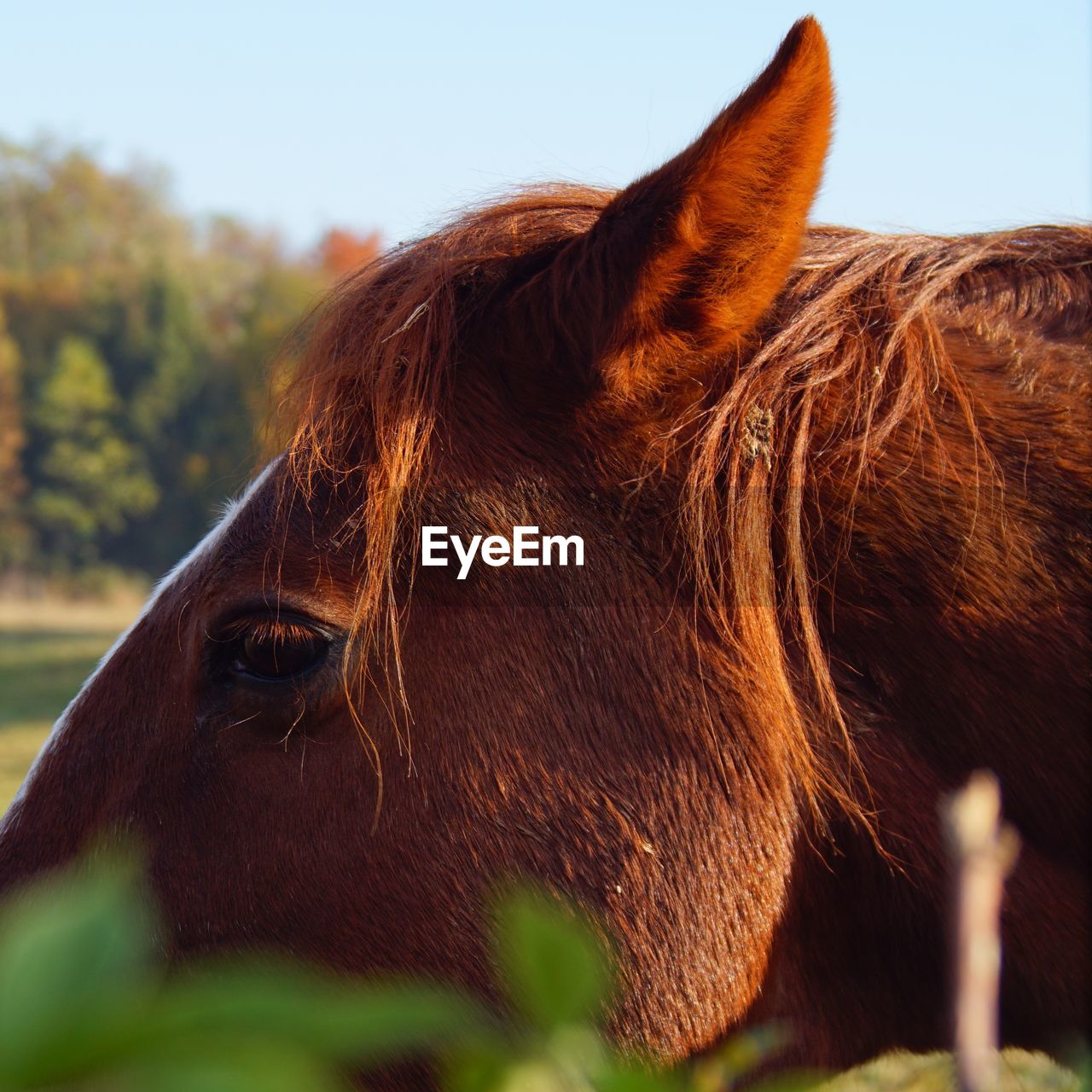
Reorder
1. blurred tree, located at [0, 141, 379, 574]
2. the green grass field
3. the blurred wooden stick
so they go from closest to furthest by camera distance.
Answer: the blurred wooden stick → the green grass field → blurred tree, located at [0, 141, 379, 574]

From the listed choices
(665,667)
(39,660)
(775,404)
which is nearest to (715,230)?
(775,404)

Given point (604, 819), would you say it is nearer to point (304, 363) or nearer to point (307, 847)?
point (307, 847)

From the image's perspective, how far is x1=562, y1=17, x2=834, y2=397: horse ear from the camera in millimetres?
1362

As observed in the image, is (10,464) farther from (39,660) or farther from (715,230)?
(715,230)

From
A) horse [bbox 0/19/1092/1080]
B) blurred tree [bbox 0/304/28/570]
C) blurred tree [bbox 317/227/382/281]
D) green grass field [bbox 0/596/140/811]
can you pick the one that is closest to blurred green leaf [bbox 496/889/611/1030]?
horse [bbox 0/19/1092/1080]

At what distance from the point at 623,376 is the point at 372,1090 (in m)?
1.04

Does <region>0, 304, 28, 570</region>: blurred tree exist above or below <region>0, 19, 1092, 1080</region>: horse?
below

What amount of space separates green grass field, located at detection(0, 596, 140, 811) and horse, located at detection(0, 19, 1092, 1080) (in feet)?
13.2

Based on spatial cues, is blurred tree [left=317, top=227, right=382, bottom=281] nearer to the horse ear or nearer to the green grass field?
the green grass field

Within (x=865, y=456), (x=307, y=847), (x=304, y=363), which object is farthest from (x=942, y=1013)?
(x=304, y=363)

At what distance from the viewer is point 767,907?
148cm

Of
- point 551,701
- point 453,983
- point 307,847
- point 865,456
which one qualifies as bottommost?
point 453,983

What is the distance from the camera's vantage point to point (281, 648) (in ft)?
5.11

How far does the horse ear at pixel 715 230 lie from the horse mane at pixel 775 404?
0.08 m
